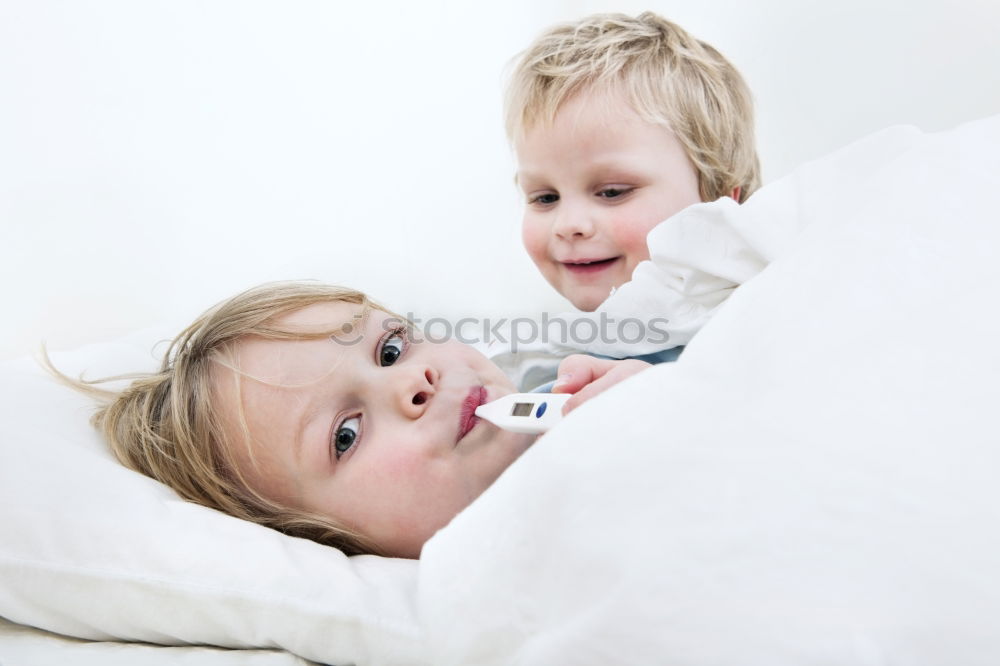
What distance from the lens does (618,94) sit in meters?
1.12

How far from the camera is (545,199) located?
1.23m

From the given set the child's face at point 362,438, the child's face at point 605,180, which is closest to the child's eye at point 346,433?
the child's face at point 362,438

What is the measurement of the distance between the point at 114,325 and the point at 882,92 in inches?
53.7

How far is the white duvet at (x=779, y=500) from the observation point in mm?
382

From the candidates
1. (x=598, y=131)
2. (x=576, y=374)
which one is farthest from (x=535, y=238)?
(x=576, y=374)

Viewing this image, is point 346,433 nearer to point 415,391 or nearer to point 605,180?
point 415,391

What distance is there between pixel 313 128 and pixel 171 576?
1.06 meters

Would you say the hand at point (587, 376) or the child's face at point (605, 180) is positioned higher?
the child's face at point (605, 180)

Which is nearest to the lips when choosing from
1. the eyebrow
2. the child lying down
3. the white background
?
the child lying down

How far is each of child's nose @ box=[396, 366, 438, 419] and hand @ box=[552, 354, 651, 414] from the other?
0.12m

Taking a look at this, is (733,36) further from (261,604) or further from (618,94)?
(261,604)

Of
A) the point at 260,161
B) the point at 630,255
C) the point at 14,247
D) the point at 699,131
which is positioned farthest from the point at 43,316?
the point at 699,131

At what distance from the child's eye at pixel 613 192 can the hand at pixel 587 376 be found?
0.42 meters

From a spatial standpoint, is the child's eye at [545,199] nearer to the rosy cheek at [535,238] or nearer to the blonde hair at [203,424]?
the rosy cheek at [535,238]
